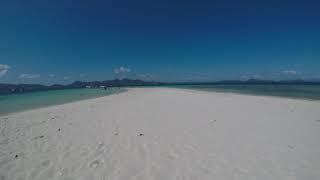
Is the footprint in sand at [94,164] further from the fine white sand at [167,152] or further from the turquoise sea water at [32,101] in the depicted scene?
the turquoise sea water at [32,101]

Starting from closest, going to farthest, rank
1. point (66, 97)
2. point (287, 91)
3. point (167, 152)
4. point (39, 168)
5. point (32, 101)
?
point (39, 168) → point (167, 152) → point (32, 101) → point (287, 91) → point (66, 97)

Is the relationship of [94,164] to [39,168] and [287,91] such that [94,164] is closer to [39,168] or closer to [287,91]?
[39,168]

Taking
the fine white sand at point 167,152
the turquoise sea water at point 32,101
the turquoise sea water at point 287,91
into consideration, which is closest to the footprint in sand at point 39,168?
the fine white sand at point 167,152

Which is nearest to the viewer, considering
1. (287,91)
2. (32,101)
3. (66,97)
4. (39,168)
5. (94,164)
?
(39,168)

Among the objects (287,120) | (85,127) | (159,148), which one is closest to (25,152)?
(85,127)

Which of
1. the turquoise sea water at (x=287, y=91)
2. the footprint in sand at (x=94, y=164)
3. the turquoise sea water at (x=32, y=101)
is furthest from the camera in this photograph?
the turquoise sea water at (x=287, y=91)

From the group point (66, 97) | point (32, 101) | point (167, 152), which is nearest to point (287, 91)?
point (167, 152)

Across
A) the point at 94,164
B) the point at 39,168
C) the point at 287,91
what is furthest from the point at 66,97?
the point at 287,91

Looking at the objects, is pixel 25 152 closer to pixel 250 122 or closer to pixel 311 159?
pixel 311 159

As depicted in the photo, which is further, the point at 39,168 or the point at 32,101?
the point at 32,101

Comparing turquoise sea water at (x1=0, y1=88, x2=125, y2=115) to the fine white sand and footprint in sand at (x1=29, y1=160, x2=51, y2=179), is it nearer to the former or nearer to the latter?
the fine white sand

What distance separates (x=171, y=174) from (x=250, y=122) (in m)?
6.03

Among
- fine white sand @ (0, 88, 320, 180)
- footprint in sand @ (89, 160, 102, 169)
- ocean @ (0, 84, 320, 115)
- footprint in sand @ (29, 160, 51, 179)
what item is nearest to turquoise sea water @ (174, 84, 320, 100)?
ocean @ (0, 84, 320, 115)

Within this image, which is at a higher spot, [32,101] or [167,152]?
[167,152]
